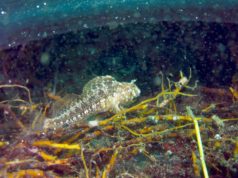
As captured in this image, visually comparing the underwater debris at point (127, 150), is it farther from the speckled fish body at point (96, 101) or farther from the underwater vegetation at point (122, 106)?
the speckled fish body at point (96, 101)

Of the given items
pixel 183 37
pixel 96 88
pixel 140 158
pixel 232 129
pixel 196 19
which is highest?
pixel 196 19

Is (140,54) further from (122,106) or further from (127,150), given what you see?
(127,150)

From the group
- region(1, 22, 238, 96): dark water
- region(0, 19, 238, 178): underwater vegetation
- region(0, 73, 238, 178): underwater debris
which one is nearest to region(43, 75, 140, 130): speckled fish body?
region(0, 19, 238, 178): underwater vegetation

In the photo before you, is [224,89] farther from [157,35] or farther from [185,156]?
[185,156]

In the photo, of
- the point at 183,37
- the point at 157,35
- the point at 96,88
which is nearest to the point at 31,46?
the point at 96,88

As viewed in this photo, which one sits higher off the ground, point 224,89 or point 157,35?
point 157,35
